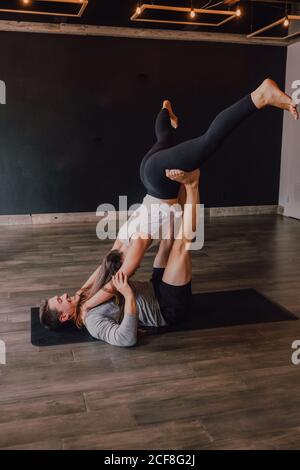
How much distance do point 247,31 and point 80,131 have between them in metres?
2.85

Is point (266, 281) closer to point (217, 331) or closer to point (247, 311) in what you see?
point (247, 311)

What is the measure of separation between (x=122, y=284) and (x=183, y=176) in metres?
0.76

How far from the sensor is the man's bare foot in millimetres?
2869

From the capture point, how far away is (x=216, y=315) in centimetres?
347

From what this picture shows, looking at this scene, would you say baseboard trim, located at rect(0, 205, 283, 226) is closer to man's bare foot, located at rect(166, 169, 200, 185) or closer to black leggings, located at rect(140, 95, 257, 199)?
black leggings, located at rect(140, 95, 257, 199)

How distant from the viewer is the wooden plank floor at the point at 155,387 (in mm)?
2086

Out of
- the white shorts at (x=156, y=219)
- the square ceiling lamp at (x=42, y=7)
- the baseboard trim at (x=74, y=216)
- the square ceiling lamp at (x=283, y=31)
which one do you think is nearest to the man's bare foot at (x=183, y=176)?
the white shorts at (x=156, y=219)

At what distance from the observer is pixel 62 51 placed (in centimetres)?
651

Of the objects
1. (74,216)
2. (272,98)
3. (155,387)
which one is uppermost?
(272,98)

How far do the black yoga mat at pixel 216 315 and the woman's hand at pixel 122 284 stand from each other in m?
0.47

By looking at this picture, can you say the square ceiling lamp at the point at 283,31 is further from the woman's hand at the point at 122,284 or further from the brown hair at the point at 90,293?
the woman's hand at the point at 122,284

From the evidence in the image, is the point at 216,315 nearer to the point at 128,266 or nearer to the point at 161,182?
the point at 128,266

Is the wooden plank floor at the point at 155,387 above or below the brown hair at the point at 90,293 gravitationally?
below

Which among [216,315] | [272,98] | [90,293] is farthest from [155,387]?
[272,98]
